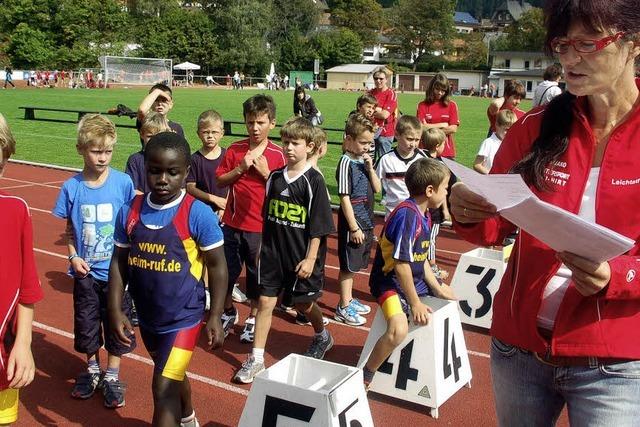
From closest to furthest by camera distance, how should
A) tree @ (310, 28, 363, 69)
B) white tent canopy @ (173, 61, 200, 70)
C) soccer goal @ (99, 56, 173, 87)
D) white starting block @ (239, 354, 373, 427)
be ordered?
white starting block @ (239, 354, 373, 427) < soccer goal @ (99, 56, 173, 87) < white tent canopy @ (173, 61, 200, 70) < tree @ (310, 28, 363, 69)

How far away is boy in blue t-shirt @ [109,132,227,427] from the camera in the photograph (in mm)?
3514

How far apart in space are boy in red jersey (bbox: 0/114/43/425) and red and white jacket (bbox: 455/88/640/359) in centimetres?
200

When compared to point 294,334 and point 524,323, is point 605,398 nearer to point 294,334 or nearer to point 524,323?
point 524,323

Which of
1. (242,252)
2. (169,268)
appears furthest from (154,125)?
(169,268)

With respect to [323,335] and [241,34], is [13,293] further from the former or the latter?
[241,34]

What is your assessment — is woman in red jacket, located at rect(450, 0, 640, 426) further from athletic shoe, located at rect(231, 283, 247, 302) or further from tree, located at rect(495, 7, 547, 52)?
tree, located at rect(495, 7, 547, 52)

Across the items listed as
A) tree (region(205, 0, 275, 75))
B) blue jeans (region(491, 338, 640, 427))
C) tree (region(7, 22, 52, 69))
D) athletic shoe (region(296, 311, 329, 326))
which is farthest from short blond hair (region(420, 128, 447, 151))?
tree (region(205, 0, 275, 75))

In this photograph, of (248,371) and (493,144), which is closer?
→ (248,371)

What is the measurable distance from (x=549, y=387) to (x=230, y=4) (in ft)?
276

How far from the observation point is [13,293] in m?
2.87

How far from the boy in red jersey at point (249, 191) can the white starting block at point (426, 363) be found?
1.33 m

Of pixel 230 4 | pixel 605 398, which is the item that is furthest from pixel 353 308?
pixel 230 4

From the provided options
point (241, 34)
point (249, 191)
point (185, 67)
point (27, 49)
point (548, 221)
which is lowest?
Answer: point (249, 191)

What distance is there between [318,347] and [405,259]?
1.31 m
